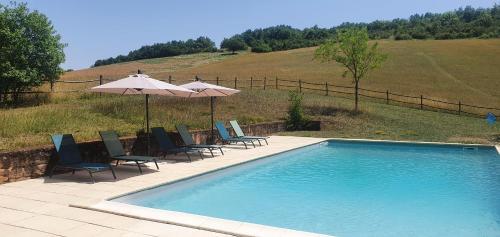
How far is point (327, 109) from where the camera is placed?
76.4ft

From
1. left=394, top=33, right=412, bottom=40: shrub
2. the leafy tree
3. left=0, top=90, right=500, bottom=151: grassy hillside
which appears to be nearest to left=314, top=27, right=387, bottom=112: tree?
left=0, top=90, right=500, bottom=151: grassy hillside

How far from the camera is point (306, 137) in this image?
1747 cm

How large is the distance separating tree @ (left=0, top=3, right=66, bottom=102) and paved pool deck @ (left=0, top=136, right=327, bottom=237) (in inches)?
493

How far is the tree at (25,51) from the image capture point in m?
19.6

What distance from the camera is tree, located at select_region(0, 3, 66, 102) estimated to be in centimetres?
1958

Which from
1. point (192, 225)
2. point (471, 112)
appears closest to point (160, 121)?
point (192, 225)

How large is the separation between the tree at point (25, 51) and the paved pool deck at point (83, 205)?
12.5 meters

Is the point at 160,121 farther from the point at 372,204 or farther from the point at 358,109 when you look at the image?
the point at 358,109

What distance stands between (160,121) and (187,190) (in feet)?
23.5

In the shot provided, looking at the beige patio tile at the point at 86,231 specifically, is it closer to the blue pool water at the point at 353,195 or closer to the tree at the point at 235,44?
the blue pool water at the point at 353,195

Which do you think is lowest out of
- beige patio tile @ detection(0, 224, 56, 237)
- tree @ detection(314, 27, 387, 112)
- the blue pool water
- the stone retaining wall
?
the blue pool water

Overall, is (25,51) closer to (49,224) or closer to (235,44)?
(49,224)

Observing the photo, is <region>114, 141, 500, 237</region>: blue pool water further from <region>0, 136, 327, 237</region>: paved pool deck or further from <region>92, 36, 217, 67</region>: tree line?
<region>92, 36, 217, 67</region>: tree line

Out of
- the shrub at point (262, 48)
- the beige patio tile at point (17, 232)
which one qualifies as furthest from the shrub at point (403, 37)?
the beige patio tile at point (17, 232)
